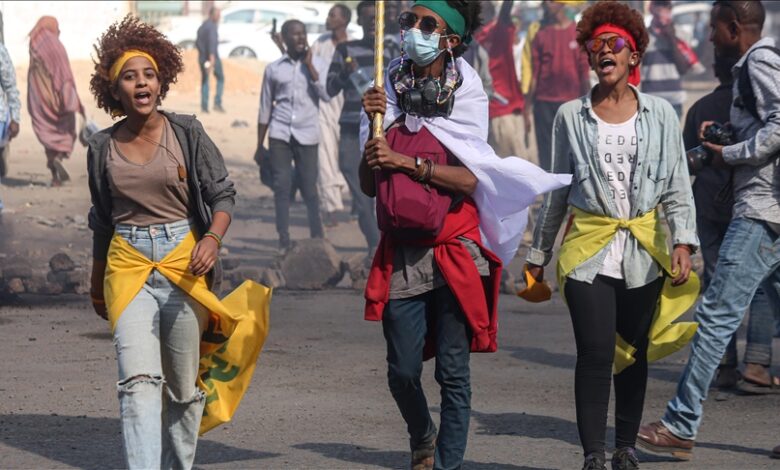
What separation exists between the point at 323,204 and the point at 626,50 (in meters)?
10.5

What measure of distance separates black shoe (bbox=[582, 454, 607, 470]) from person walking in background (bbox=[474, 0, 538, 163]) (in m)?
10.1

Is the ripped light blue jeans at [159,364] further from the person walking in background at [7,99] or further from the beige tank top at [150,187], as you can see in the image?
the person walking in background at [7,99]

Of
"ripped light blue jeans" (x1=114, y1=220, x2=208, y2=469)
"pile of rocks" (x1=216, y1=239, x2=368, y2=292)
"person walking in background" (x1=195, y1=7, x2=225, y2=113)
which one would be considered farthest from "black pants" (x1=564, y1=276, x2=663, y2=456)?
"person walking in background" (x1=195, y1=7, x2=225, y2=113)

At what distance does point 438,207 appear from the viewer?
19.0 feet

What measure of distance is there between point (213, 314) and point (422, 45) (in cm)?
124

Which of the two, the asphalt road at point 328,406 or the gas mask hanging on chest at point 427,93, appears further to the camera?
the asphalt road at point 328,406

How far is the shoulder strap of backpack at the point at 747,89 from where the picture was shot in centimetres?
688

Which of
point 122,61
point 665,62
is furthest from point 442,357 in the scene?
point 665,62

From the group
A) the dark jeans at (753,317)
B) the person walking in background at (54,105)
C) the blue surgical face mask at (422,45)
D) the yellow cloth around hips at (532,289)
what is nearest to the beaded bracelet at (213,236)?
Result: the blue surgical face mask at (422,45)

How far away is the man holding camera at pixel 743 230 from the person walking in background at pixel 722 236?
860 mm

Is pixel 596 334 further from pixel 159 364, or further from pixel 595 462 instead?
pixel 159 364

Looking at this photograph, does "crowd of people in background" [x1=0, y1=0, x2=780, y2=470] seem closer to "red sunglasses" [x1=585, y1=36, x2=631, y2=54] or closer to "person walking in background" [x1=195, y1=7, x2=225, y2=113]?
"red sunglasses" [x1=585, y1=36, x2=631, y2=54]

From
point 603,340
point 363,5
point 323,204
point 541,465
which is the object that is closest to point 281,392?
point 541,465

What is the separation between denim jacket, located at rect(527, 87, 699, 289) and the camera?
6.02 metres
